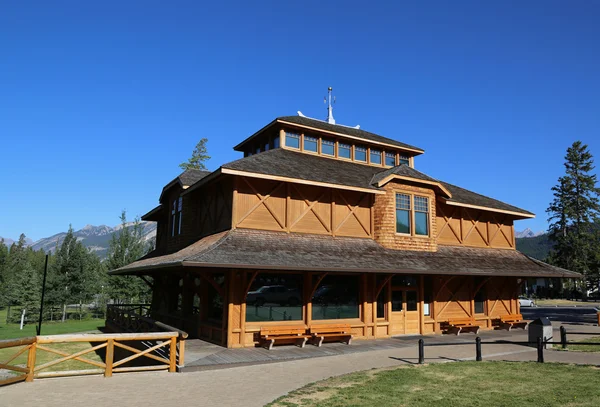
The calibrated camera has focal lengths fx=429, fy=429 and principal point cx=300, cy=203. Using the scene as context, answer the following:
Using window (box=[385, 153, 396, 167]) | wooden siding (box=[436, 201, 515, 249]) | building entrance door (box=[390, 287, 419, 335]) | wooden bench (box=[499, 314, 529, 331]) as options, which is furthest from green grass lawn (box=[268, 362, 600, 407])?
window (box=[385, 153, 396, 167])

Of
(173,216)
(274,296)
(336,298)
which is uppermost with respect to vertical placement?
(173,216)

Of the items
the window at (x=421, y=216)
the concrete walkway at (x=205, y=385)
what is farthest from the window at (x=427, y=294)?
the concrete walkway at (x=205, y=385)

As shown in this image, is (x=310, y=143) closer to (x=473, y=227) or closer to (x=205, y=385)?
(x=473, y=227)

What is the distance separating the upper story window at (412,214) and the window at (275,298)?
612 centimetres

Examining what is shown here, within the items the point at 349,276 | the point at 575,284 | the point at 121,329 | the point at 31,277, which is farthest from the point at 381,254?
the point at 575,284

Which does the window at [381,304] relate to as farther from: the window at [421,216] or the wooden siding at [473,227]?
the wooden siding at [473,227]

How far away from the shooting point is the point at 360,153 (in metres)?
23.8

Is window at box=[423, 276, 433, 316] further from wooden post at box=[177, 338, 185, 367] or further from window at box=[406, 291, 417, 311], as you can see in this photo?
wooden post at box=[177, 338, 185, 367]

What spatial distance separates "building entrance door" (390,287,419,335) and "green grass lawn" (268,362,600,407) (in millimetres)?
6542

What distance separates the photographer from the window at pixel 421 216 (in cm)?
2031

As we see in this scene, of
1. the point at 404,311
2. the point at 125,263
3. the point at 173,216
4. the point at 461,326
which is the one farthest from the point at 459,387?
the point at 125,263

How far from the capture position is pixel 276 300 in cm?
1575

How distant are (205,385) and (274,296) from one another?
6088 millimetres

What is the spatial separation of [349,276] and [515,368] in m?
7.06
